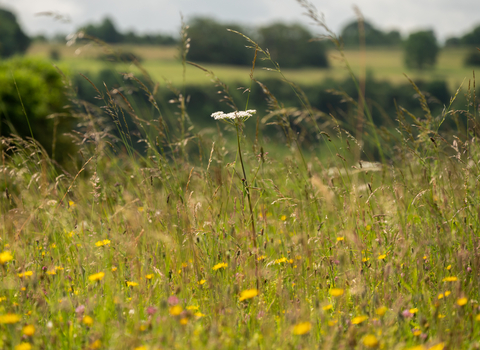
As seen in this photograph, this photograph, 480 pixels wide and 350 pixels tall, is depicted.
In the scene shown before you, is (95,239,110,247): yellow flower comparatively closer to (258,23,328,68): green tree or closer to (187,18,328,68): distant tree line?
(187,18,328,68): distant tree line

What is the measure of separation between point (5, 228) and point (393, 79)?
203 feet

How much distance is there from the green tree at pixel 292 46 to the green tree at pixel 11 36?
136ft

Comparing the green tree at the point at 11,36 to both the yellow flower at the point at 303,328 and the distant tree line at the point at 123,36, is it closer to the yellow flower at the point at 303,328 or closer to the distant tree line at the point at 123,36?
the distant tree line at the point at 123,36

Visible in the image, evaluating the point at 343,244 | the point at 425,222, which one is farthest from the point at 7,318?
the point at 425,222

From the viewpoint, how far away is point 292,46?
251 ft


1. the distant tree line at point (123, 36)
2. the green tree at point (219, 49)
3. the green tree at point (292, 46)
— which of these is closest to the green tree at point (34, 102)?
the green tree at point (219, 49)

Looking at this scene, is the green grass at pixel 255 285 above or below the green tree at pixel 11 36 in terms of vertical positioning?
below

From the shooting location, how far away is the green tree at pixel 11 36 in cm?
5778

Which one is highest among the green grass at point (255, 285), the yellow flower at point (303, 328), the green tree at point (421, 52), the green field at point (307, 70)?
the green tree at point (421, 52)

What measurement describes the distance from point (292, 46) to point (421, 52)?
83.1ft

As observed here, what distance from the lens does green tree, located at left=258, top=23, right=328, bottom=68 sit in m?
73.6

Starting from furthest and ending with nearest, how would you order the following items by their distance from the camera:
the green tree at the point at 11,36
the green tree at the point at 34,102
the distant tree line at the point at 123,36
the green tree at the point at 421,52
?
the distant tree line at the point at 123,36, the green tree at the point at 421,52, the green tree at the point at 11,36, the green tree at the point at 34,102

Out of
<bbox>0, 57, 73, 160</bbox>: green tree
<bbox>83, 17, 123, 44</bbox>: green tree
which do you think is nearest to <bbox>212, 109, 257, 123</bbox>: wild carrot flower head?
<bbox>0, 57, 73, 160</bbox>: green tree

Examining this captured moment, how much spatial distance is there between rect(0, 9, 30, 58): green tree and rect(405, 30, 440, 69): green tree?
203 feet
